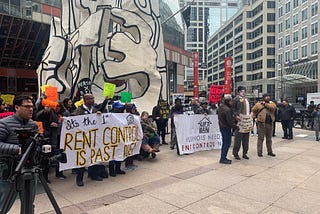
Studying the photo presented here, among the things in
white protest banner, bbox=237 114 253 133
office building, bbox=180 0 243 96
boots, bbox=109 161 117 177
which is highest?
office building, bbox=180 0 243 96

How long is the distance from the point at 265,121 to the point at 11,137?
6801 mm

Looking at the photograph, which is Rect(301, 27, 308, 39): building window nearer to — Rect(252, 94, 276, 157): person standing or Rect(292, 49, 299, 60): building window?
Rect(292, 49, 299, 60): building window

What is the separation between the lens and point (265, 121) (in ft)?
27.3

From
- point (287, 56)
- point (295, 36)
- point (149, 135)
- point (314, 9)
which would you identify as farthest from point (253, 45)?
point (149, 135)

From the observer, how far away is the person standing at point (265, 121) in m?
8.18

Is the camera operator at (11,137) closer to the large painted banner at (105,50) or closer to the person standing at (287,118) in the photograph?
the large painted banner at (105,50)

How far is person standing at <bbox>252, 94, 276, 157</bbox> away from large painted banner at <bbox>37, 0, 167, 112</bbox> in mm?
5376

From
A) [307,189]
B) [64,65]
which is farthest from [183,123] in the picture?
[64,65]

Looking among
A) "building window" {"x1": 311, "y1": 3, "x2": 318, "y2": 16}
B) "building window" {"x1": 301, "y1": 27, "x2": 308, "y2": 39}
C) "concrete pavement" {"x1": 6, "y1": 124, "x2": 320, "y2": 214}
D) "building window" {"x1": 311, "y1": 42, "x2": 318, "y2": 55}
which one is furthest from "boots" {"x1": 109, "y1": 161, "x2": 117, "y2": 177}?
"building window" {"x1": 301, "y1": 27, "x2": 308, "y2": 39}

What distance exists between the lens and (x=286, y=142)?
11.1m

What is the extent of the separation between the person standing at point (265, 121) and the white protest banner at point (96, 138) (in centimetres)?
367

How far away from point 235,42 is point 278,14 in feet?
84.3

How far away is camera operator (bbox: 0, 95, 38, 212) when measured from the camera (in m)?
3.12

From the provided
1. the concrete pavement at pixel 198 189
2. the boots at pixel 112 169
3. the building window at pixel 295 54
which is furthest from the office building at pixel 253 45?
the boots at pixel 112 169
